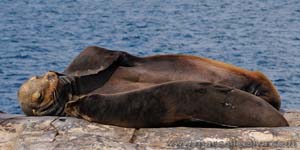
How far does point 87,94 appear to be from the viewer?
668 centimetres

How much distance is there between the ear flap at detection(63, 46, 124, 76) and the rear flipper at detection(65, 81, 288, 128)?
0.54m

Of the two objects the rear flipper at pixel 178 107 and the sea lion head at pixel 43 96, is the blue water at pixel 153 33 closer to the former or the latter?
the rear flipper at pixel 178 107

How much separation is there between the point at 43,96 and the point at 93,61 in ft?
1.91

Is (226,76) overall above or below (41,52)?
above

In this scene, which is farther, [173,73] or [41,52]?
[41,52]

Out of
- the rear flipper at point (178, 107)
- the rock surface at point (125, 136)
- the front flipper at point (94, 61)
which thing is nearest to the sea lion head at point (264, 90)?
the rear flipper at point (178, 107)

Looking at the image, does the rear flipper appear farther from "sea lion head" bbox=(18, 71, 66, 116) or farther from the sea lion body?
the sea lion body

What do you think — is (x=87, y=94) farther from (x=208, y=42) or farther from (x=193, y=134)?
(x=208, y=42)

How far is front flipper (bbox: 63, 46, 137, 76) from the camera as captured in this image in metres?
6.82

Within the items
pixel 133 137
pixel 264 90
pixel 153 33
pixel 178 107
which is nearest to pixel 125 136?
pixel 133 137

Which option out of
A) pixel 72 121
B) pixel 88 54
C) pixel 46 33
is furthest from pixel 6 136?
pixel 46 33

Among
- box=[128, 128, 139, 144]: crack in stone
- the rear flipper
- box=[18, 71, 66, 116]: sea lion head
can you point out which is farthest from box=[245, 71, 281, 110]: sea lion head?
box=[18, 71, 66, 116]: sea lion head

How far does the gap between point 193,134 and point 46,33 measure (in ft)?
80.0

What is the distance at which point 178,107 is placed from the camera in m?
6.12
